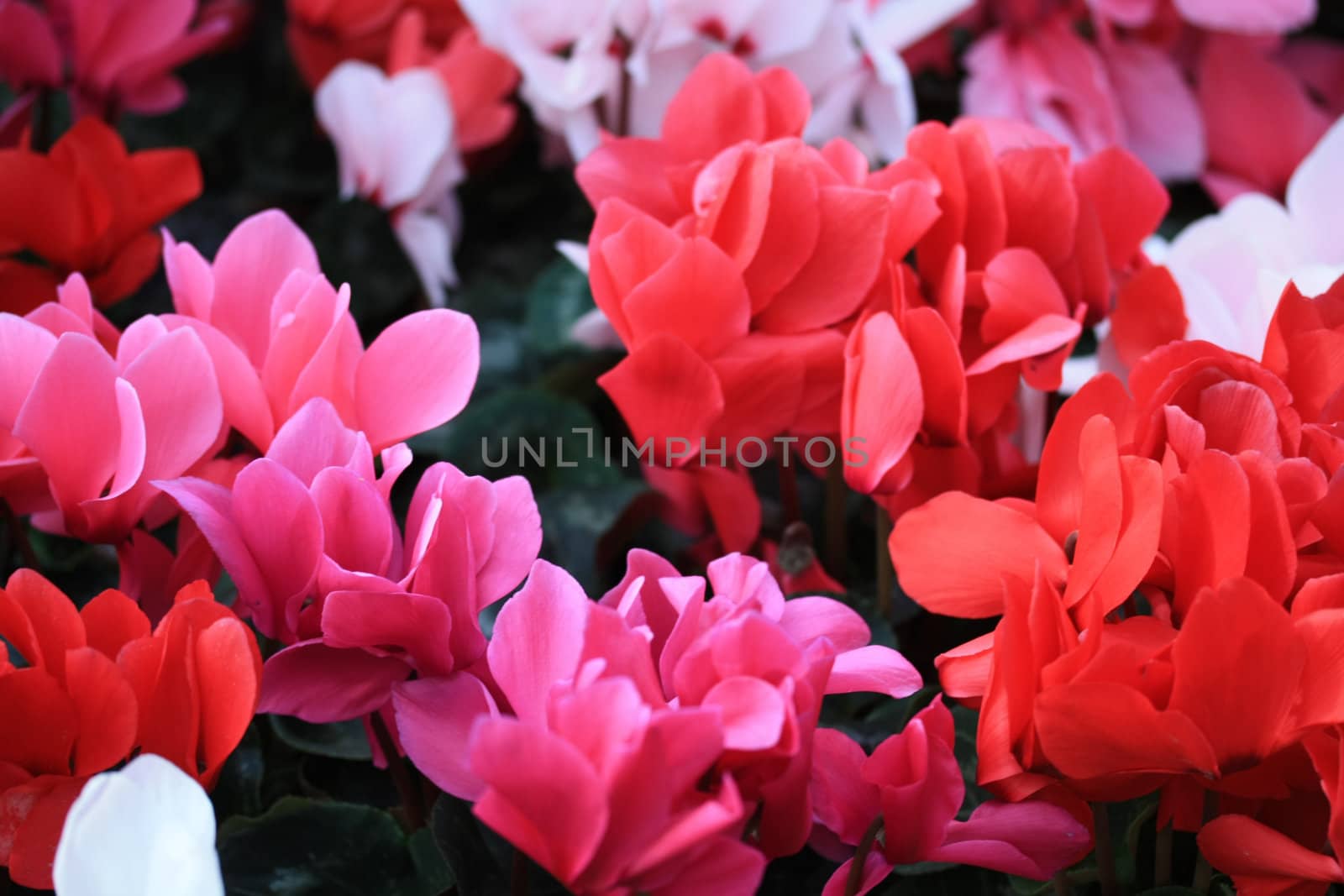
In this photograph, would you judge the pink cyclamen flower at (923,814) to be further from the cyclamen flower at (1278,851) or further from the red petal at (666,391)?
the red petal at (666,391)

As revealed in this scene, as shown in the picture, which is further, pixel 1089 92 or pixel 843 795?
pixel 1089 92

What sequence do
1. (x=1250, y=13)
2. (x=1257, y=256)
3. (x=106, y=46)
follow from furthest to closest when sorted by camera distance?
(x=1250, y=13) → (x=106, y=46) → (x=1257, y=256)

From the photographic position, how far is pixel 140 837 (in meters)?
0.33

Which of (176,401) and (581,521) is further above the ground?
(176,401)

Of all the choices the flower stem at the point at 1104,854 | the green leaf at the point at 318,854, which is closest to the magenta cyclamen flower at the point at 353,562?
the green leaf at the point at 318,854

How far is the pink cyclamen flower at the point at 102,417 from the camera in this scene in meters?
0.43

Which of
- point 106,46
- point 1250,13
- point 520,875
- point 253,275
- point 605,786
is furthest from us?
point 1250,13

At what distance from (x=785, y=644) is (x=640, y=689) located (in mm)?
43

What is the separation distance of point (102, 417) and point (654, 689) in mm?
217

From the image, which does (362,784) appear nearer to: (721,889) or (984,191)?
(721,889)

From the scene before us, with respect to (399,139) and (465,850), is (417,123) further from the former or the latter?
(465,850)

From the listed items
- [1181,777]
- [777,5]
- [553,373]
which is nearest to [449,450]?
[553,373]

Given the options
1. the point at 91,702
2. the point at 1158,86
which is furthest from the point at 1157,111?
the point at 91,702

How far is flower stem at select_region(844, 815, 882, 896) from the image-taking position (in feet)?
1.27
